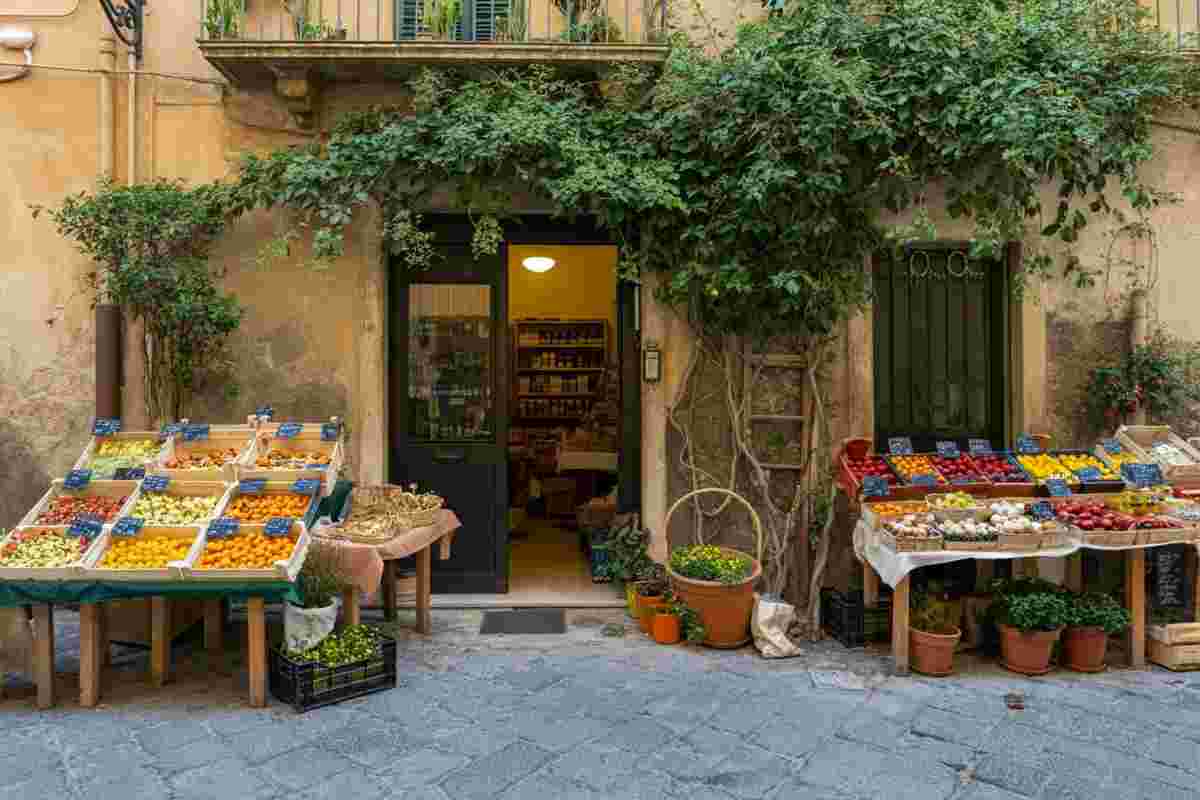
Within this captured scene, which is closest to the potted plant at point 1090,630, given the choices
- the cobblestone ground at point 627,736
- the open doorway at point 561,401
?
the cobblestone ground at point 627,736

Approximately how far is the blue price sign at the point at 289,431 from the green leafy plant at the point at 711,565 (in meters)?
2.89

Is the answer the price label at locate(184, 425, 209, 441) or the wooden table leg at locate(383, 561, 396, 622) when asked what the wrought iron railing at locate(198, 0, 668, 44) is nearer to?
the price label at locate(184, 425, 209, 441)

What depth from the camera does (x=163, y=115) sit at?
6605 millimetres

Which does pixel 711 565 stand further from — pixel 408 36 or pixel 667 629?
pixel 408 36

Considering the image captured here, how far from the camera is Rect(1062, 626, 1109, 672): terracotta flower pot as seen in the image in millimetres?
5309

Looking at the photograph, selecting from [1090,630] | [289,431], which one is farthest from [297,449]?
[1090,630]

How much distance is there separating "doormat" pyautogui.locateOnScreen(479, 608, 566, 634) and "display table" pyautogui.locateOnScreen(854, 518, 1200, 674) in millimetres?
2321

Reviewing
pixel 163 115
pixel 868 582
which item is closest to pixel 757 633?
pixel 868 582

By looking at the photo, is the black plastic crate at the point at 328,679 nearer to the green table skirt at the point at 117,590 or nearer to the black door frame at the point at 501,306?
the green table skirt at the point at 117,590

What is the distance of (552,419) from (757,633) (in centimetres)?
672

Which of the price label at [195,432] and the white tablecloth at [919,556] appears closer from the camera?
the white tablecloth at [919,556]

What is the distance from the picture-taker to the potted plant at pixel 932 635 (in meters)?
5.23

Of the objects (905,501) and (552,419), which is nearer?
(905,501)

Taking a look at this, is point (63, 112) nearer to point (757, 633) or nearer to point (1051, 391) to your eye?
point (757, 633)
